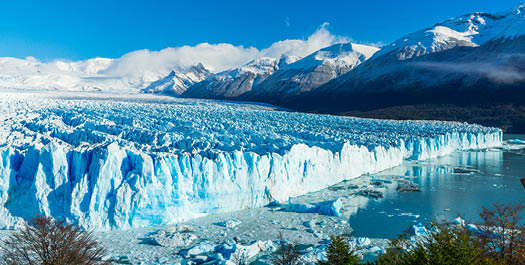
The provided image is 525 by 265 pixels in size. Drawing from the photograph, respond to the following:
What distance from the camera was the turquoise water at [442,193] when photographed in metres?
10.5

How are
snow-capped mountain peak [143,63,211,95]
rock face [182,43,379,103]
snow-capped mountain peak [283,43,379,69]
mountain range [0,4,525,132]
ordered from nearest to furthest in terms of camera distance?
mountain range [0,4,525,132]
rock face [182,43,379,103]
snow-capped mountain peak [283,43,379,69]
snow-capped mountain peak [143,63,211,95]

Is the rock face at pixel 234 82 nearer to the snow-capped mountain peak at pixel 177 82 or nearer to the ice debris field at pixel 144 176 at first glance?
the snow-capped mountain peak at pixel 177 82

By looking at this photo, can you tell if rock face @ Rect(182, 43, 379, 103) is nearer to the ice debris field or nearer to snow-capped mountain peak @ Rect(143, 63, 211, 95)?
snow-capped mountain peak @ Rect(143, 63, 211, 95)

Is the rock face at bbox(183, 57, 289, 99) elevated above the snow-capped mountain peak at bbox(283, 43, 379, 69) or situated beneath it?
situated beneath

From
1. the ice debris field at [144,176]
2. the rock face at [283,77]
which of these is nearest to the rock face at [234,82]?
the rock face at [283,77]

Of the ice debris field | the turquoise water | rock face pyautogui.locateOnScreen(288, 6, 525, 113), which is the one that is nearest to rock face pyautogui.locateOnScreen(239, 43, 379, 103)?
rock face pyautogui.locateOnScreen(288, 6, 525, 113)

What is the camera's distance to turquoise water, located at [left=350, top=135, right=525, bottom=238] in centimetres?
1046

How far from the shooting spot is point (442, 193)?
13.9 metres

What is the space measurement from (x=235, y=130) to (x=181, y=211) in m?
9.40

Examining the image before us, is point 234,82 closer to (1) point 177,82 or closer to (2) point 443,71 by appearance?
(1) point 177,82

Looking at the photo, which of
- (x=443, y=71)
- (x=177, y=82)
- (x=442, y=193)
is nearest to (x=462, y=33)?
(x=443, y=71)

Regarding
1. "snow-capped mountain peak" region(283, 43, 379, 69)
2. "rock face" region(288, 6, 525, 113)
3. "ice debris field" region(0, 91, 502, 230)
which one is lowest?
"ice debris field" region(0, 91, 502, 230)

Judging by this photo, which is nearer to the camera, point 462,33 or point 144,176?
point 144,176

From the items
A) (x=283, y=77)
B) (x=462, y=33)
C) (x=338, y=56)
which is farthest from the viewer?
(x=338, y=56)
